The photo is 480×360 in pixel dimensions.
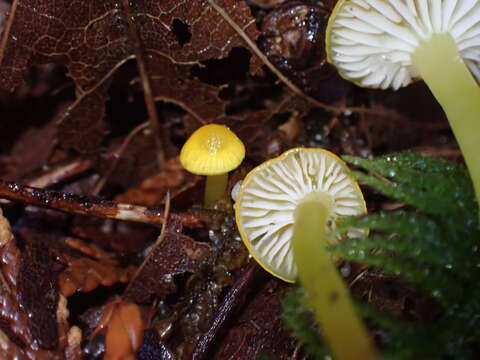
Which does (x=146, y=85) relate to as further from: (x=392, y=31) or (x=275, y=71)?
(x=392, y=31)

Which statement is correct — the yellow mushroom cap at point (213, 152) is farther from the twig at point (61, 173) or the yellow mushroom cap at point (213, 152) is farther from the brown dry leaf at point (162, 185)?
the twig at point (61, 173)

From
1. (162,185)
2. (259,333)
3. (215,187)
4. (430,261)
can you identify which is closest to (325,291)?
(430,261)

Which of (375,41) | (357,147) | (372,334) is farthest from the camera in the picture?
(357,147)

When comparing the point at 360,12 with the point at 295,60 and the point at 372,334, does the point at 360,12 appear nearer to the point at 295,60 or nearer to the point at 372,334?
the point at 295,60

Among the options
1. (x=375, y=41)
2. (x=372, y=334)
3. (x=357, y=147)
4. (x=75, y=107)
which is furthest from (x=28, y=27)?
(x=372, y=334)

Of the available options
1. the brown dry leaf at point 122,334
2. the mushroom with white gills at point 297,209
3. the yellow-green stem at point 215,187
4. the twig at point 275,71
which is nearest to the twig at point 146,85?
the twig at point 275,71

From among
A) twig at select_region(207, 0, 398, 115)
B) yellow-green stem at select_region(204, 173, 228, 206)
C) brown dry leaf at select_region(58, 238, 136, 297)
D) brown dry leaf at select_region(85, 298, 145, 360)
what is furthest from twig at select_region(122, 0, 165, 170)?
brown dry leaf at select_region(85, 298, 145, 360)
